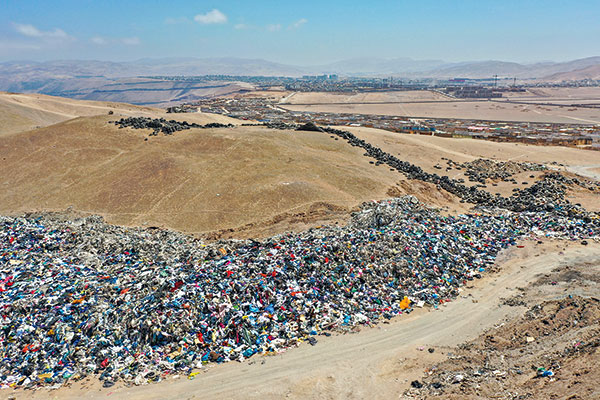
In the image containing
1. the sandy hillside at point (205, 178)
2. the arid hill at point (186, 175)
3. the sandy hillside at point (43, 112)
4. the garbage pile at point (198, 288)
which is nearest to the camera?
the garbage pile at point (198, 288)

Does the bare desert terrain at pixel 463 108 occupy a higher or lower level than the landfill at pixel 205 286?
higher

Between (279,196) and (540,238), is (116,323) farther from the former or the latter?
(540,238)

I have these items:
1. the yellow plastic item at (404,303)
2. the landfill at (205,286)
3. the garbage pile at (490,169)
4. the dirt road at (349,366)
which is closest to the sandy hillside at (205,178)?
the garbage pile at (490,169)

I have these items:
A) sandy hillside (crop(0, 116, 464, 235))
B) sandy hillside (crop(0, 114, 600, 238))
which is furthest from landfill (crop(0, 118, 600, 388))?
sandy hillside (crop(0, 116, 464, 235))

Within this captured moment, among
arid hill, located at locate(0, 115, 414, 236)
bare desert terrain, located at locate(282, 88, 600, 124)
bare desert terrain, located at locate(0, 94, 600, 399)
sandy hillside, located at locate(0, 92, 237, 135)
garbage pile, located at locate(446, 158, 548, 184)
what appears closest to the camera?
bare desert terrain, located at locate(0, 94, 600, 399)

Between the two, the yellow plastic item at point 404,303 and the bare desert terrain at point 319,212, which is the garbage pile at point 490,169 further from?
the yellow plastic item at point 404,303

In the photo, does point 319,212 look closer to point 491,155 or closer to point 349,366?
point 349,366

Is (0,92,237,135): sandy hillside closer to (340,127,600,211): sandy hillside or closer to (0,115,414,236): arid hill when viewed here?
(0,115,414,236): arid hill

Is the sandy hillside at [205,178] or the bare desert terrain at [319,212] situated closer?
the bare desert terrain at [319,212]
